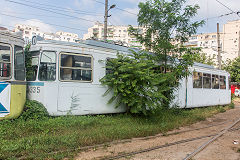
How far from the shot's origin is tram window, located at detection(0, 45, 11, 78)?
6.34 metres

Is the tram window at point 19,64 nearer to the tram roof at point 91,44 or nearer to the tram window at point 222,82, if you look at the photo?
the tram roof at point 91,44

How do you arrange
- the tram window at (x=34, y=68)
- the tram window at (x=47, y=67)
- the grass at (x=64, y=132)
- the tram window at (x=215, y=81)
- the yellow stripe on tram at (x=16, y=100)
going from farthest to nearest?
the tram window at (x=215, y=81), the tram window at (x=34, y=68), the tram window at (x=47, y=67), the yellow stripe on tram at (x=16, y=100), the grass at (x=64, y=132)

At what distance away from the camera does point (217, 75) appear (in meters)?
15.5

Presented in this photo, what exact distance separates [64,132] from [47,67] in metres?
2.39

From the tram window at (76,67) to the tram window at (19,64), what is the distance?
1.24 meters

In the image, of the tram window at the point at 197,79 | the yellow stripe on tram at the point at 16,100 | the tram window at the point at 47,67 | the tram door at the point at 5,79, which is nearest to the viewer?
the tram door at the point at 5,79

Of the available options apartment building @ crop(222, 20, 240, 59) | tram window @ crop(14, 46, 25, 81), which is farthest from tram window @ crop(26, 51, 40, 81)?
apartment building @ crop(222, 20, 240, 59)

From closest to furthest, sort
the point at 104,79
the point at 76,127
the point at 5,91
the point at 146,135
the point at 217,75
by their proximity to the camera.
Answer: the point at 5,91
the point at 76,127
the point at 146,135
the point at 104,79
the point at 217,75

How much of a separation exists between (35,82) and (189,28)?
724 cm

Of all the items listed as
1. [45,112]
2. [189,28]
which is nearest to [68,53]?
[45,112]

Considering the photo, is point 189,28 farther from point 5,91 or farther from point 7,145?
point 7,145

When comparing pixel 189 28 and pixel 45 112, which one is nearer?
pixel 45 112

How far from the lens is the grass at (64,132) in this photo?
4.96 meters

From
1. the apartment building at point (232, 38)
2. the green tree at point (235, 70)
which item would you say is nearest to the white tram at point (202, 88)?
the green tree at point (235, 70)
